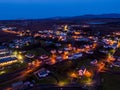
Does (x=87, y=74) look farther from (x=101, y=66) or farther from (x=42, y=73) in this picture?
(x=42, y=73)

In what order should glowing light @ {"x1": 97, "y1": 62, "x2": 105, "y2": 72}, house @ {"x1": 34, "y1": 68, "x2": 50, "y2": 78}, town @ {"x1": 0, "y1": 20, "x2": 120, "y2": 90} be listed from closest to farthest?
town @ {"x1": 0, "y1": 20, "x2": 120, "y2": 90}, house @ {"x1": 34, "y1": 68, "x2": 50, "y2": 78}, glowing light @ {"x1": 97, "y1": 62, "x2": 105, "y2": 72}

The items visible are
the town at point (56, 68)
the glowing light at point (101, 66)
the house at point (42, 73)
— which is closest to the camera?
the town at point (56, 68)

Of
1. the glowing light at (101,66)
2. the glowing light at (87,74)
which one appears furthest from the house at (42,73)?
the glowing light at (101,66)

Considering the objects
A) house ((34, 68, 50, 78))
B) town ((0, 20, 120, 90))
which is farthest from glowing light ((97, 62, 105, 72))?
house ((34, 68, 50, 78))

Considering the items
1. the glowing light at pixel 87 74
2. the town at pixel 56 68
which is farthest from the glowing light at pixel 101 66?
the glowing light at pixel 87 74

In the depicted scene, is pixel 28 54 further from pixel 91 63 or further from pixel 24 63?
pixel 91 63

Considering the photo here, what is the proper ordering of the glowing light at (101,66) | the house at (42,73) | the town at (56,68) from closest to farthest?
the town at (56,68) → the house at (42,73) → the glowing light at (101,66)

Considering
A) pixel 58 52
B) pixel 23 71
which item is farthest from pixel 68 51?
pixel 23 71

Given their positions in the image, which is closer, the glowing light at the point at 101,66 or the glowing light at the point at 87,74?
the glowing light at the point at 87,74

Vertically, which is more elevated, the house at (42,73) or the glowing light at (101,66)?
the house at (42,73)

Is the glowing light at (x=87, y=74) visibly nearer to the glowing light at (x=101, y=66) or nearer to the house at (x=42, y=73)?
the glowing light at (x=101, y=66)

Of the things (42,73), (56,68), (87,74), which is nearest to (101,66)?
(87,74)

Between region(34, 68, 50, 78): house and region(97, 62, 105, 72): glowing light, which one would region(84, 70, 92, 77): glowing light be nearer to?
region(97, 62, 105, 72): glowing light
